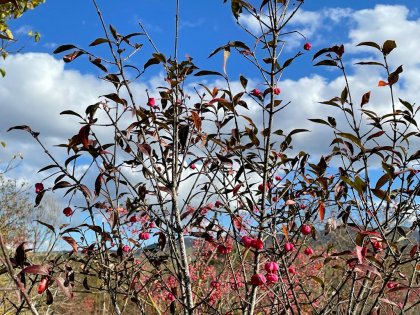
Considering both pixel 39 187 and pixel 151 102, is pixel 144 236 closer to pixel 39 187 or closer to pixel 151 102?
pixel 39 187

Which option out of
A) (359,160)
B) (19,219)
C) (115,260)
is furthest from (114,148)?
(19,219)

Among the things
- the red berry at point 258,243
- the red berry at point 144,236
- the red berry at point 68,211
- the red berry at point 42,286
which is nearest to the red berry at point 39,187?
the red berry at point 68,211

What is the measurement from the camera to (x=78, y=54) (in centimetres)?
209

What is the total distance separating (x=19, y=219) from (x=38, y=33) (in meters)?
4.99

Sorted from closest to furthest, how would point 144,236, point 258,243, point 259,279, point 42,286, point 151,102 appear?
point 42,286 < point 259,279 < point 258,243 < point 151,102 < point 144,236

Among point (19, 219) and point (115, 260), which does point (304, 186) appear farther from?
point (19, 219)

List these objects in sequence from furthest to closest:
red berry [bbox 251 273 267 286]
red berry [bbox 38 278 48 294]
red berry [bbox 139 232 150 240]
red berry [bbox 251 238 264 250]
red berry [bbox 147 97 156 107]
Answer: red berry [bbox 139 232 150 240] < red berry [bbox 147 97 156 107] < red berry [bbox 251 238 264 250] < red berry [bbox 251 273 267 286] < red berry [bbox 38 278 48 294]

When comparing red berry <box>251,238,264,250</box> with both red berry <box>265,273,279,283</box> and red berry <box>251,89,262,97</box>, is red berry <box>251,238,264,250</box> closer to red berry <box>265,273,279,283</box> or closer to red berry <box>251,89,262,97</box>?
red berry <box>265,273,279,283</box>

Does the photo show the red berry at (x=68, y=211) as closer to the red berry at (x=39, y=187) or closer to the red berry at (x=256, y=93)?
the red berry at (x=39, y=187)

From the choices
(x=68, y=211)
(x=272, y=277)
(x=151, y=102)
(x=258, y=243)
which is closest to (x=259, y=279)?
(x=272, y=277)

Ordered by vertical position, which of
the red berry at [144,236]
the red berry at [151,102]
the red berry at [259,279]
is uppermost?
the red berry at [151,102]

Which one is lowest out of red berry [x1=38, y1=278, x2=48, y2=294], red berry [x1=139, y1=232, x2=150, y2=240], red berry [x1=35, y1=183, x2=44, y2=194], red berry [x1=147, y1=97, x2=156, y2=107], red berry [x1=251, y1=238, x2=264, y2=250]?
red berry [x1=38, y1=278, x2=48, y2=294]

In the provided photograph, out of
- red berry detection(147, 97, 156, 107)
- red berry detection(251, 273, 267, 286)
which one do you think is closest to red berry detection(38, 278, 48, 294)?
red berry detection(251, 273, 267, 286)

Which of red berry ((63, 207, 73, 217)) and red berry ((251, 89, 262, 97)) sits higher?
red berry ((251, 89, 262, 97))
